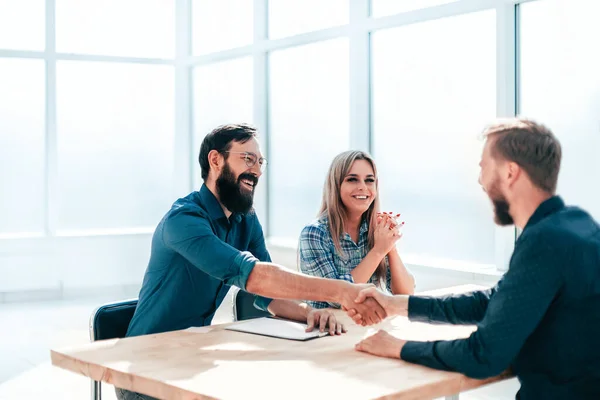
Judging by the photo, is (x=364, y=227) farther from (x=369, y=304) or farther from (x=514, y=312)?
(x=514, y=312)

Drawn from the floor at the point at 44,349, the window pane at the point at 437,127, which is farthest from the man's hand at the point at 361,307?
the window pane at the point at 437,127

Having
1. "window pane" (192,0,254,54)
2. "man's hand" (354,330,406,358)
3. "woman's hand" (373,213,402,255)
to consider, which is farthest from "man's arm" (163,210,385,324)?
"window pane" (192,0,254,54)

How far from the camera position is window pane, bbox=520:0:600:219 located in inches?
157

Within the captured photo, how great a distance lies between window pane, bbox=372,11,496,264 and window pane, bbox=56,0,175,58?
302 cm

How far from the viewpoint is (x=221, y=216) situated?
8.93 ft

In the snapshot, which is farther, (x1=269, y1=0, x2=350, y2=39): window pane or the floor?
(x1=269, y1=0, x2=350, y2=39): window pane

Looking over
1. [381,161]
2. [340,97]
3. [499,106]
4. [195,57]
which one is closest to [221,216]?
[499,106]

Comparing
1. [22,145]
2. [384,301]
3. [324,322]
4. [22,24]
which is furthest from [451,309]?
[22,24]

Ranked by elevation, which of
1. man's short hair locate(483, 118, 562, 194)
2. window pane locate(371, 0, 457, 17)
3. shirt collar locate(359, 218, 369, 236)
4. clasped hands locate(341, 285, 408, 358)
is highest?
window pane locate(371, 0, 457, 17)

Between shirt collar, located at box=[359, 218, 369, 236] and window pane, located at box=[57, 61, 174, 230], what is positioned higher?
window pane, located at box=[57, 61, 174, 230]

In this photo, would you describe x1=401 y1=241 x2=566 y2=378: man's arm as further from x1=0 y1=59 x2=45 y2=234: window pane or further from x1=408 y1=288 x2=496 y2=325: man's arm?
x1=0 y1=59 x2=45 y2=234: window pane

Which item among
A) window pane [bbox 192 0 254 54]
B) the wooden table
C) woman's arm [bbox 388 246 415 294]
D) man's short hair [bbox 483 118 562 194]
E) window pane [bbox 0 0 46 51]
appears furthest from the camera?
window pane [bbox 0 0 46 51]

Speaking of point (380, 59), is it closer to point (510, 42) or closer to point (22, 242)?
point (510, 42)

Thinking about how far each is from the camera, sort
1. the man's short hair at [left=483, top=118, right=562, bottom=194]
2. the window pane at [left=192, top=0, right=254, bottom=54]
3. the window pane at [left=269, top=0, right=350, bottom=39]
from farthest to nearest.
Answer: the window pane at [left=192, top=0, right=254, bottom=54] < the window pane at [left=269, top=0, right=350, bottom=39] < the man's short hair at [left=483, top=118, right=562, bottom=194]
